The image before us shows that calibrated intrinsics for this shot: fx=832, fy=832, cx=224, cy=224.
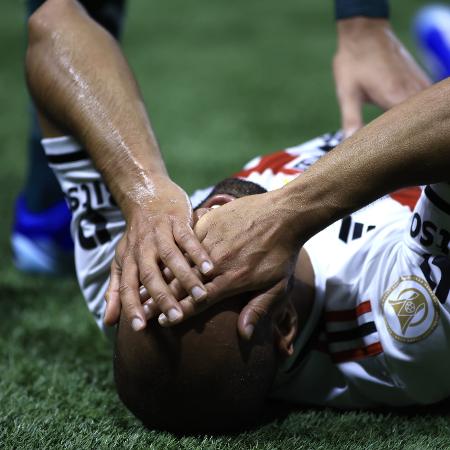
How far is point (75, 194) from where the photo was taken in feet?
5.72

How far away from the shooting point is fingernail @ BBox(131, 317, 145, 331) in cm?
131

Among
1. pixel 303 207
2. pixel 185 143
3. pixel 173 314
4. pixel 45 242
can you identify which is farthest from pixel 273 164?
pixel 185 143

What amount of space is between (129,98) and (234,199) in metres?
0.37

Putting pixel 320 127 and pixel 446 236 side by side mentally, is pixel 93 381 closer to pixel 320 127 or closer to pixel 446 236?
pixel 446 236

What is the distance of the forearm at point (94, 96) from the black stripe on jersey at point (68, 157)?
0.05 m

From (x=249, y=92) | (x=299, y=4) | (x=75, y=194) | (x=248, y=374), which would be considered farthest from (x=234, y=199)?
(x=299, y=4)

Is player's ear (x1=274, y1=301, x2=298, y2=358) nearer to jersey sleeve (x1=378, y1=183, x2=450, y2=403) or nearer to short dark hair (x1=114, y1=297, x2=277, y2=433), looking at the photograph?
short dark hair (x1=114, y1=297, x2=277, y2=433)

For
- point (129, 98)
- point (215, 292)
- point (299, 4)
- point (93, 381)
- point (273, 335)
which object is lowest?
point (299, 4)

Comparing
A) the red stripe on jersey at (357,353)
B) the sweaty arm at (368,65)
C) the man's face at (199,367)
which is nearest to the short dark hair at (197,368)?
the man's face at (199,367)

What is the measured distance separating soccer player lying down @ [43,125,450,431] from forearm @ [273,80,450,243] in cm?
2

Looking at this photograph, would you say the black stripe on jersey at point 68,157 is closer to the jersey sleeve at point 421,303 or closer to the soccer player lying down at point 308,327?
the soccer player lying down at point 308,327

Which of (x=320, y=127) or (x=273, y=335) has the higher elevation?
(x=273, y=335)

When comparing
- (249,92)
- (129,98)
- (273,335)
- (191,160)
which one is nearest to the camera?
(273,335)

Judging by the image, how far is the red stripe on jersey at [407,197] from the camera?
1653mm
